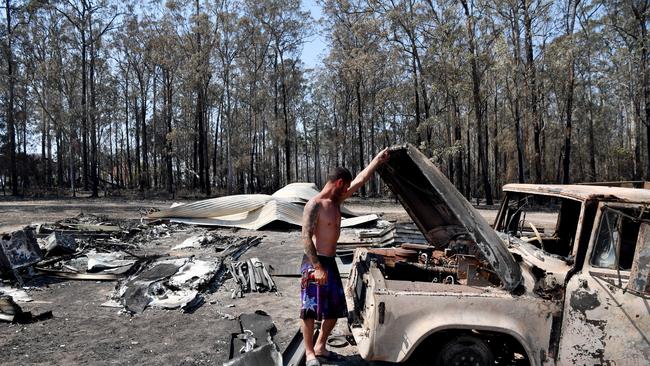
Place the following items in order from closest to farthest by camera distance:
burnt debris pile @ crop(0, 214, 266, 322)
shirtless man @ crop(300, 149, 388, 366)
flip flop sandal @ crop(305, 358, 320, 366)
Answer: flip flop sandal @ crop(305, 358, 320, 366), shirtless man @ crop(300, 149, 388, 366), burnt debris pile @ crop(0, 214, 266, 322)

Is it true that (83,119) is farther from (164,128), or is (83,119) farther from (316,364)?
(316,364)

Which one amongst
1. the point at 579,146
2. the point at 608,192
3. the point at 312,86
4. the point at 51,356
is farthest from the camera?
the point at 312,86

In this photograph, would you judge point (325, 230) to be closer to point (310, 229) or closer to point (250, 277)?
point (310, 229)

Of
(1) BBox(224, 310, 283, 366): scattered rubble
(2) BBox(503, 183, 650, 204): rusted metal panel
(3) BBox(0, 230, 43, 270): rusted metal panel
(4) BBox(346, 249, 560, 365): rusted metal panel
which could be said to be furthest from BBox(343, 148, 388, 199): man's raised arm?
(3) BBox(0, 230, 43, 270): rusted metal panel

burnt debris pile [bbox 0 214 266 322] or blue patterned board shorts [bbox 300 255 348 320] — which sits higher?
blue patterned board shorts [bbox 300 255 348 320]

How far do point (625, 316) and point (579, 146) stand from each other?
44574mm

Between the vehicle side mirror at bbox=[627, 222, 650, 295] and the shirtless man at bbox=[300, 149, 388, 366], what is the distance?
1.98m

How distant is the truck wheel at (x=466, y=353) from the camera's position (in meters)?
3.39

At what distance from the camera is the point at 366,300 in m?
3.70

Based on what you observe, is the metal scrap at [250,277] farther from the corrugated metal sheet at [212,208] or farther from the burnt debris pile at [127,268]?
the corrugated metal sheet at [212,208]

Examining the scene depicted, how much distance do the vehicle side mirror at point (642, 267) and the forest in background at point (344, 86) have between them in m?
20.5

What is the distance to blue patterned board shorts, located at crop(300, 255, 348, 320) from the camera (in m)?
3.88

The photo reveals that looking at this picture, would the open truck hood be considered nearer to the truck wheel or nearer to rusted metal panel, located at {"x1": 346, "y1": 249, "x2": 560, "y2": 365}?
rusted metal panel, located at {"x1": 346, "y1": 249, "x2": 560, "y2": 365}

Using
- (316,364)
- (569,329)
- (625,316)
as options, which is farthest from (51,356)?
(625,316)
